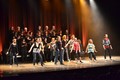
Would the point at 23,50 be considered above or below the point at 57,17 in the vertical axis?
below

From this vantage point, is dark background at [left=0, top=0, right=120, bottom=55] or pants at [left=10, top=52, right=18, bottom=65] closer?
pants at [left=10, top=52, right=18, bottom=65]

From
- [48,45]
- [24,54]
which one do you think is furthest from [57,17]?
[24,54]

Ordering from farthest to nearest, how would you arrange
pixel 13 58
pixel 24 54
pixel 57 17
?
pixel 57 17, pixel 24 54, pixel 13 58

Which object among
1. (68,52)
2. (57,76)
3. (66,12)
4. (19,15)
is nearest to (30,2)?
(19,15)

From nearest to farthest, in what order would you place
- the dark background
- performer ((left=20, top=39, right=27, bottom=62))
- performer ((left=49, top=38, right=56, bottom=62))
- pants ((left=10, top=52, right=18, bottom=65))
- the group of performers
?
1. pants ((left=10, top=52, right=18, bottom=65))
2. the group of performers
3. performer ((left=49, top=38, right=56, bottom=62))
4. performer ((left=20, top=39, right=27, bottom=62))
5. the dark background

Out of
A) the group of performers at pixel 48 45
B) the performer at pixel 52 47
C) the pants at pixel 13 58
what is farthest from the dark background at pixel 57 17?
the performer at pixel 52 47

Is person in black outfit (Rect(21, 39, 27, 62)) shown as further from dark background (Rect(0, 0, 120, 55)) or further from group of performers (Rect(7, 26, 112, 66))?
dark background (Rect(0, 0, 120, 55))

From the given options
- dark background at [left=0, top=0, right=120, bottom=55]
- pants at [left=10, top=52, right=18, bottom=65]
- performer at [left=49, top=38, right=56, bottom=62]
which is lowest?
pants at [left=10, top=52, right=18, bottom=65]

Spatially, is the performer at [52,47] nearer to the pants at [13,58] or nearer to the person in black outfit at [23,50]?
the person in black outfit at [23,50]

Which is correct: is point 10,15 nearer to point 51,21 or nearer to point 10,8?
point 10,8

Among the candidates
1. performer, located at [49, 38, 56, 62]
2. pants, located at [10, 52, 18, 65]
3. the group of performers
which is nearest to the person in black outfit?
the group of performers

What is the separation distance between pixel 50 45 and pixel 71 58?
2230 millimetres

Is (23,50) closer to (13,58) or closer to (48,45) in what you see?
(13,58)

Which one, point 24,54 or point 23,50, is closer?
point 23,50
